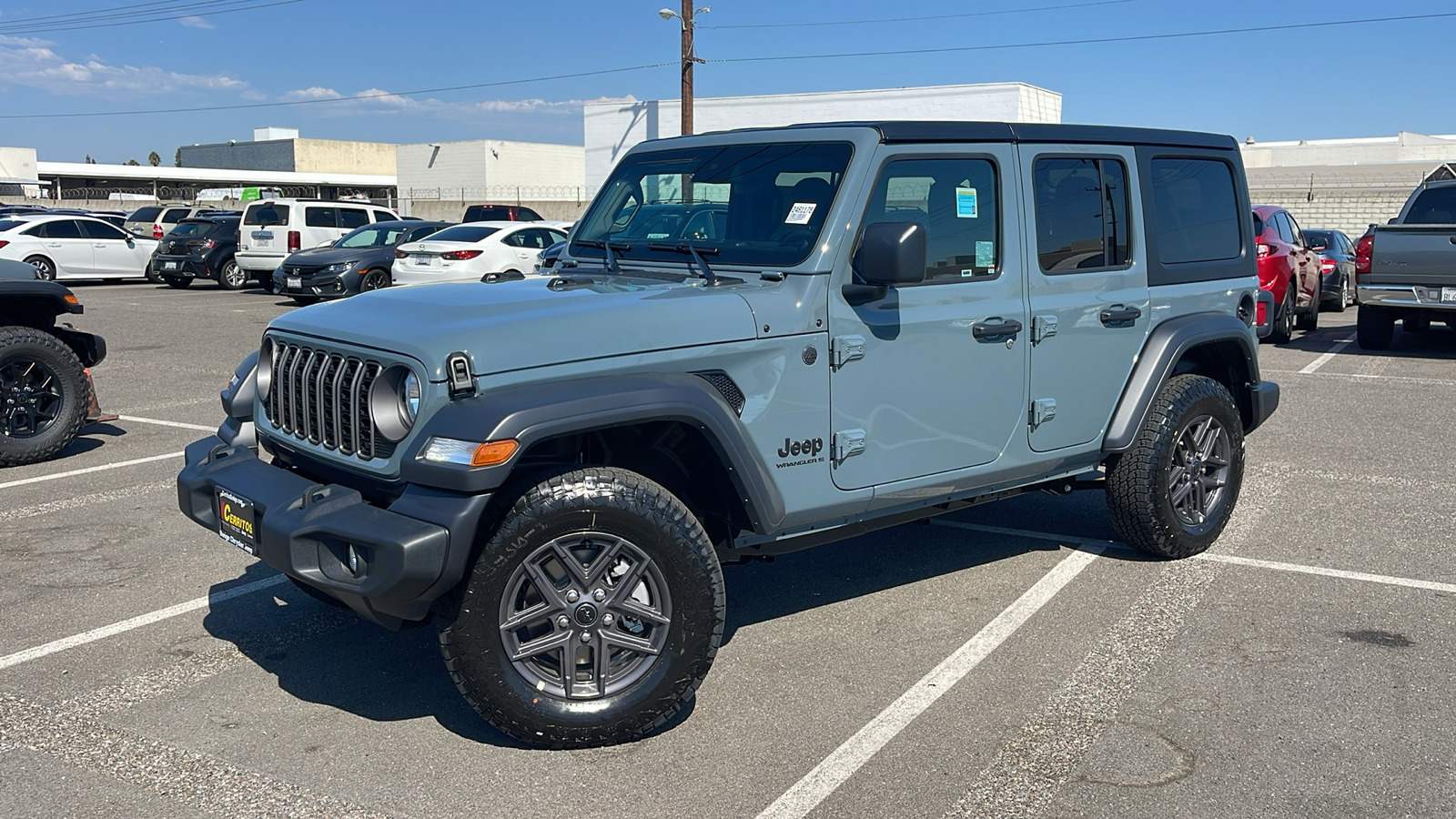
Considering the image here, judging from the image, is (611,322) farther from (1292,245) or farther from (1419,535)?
(1292,245)

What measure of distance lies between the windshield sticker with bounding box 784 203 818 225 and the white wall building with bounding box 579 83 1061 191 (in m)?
39.8

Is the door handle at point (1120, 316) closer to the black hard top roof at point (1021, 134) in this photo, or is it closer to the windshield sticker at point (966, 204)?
the black hard top roof at point (1021, 134)

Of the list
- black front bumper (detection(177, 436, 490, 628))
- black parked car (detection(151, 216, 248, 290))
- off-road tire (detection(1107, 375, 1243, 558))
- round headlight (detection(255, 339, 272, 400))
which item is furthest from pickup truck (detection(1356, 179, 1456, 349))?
black parked car (detection(151, 216, 248, 290))

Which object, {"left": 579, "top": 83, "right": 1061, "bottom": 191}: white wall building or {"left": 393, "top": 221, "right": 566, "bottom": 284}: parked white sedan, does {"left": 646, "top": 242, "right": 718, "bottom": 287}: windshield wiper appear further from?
{"left": 579, "top": 83, "right": 1061, "bottom": 191}: white wall building

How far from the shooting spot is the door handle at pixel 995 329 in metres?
4.93

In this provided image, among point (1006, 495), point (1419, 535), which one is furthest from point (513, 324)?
point (1419, 535)

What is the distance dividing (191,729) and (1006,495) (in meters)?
3.30

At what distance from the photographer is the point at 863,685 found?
4496 mm

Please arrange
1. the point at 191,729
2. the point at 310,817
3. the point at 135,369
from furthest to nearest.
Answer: the point at 135,369, the point at 191,729, the point at 310,817

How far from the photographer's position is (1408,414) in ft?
34.0

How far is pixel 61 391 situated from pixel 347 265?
12075 mm

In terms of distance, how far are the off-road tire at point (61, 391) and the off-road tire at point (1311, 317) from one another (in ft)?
49.2

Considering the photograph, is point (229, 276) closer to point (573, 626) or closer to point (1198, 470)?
point (1198, 470)

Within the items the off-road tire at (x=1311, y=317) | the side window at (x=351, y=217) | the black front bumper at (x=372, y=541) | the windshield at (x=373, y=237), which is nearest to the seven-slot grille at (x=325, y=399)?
the black front bumper at (x=372, y=541)
